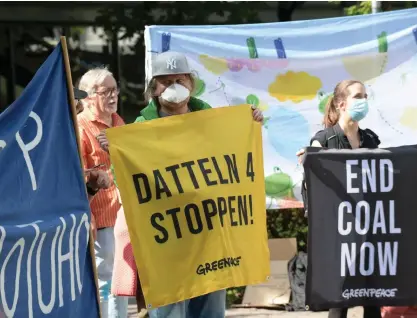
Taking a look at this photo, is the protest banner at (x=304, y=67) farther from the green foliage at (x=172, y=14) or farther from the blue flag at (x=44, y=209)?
the blue flag at (x=44, y=209)

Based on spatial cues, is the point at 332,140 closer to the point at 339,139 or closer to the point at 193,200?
the point at 339,139

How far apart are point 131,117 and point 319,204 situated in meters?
7.55

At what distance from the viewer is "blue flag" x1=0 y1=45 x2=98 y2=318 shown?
4160 millimetres

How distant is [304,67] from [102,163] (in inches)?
101

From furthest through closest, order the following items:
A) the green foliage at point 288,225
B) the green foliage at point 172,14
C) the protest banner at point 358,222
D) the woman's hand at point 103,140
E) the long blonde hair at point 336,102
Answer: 1. the green foliage at point 172,14
2. the green foliage at point 288,225
3. the long blonde hair at point 336,102
4. the protest banner at point 358,222
5. the woman's hand at point 103,140

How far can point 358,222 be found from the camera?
5.81 meters

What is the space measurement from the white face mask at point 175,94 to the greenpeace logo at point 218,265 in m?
0.81

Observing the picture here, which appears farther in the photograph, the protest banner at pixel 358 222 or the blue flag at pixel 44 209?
the protest banner at pixel 358 222

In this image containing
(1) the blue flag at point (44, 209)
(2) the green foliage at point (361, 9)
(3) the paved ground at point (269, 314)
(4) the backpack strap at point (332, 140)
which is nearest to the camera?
(1) the blue flag at point (44, 209)

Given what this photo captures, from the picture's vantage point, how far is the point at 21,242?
4.20 meters

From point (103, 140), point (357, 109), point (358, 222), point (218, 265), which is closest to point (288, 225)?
point (357, 109)

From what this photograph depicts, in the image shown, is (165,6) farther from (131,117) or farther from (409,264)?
(409,264)

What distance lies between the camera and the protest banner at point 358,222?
580cm

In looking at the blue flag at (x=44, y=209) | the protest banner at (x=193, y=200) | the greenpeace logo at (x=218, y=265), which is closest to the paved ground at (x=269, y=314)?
the protest banner at (x=193, y=200)
